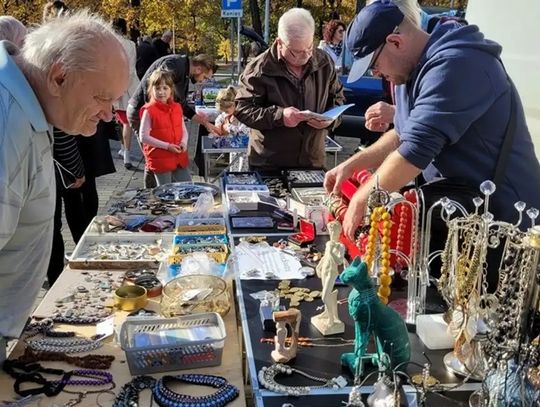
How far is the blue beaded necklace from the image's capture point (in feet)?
4.38

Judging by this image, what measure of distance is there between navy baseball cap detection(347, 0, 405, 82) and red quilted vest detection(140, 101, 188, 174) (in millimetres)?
2326

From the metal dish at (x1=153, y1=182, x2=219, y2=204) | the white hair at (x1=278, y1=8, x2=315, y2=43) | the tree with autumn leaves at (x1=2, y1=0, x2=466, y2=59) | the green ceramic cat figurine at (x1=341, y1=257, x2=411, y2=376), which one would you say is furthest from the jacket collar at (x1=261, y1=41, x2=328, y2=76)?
the tree with autumn leaves at (x1=2, y1=0, x2=466, y2=59)

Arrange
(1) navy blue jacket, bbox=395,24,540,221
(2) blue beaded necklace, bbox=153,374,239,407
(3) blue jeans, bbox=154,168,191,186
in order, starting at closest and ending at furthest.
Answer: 1. (2) blue beaded necklace, bbox=153,374,239,407
2. (1) navy blue jacket, bbox=395,24,540,221
3. (3) blue jeans, bbox=154,168,191,186

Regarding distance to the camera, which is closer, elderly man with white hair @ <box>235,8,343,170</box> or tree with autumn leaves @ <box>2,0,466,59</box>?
elderly man with white hair @ <box>235,8,343,170</box>

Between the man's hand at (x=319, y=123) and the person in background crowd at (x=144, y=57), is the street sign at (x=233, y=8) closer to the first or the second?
the person in background crowd at (x=144, y=57)

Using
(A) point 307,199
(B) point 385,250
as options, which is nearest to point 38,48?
(B) point 385,250

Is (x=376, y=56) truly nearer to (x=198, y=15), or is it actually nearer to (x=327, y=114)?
(x=327, y=114)

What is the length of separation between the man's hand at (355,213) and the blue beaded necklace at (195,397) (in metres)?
0.58

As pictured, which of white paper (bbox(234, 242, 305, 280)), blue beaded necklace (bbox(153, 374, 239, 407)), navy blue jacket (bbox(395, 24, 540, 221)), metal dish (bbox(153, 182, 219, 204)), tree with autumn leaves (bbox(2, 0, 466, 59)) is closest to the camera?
blue beaded necklace (bbox(153, 374, 239, 407))

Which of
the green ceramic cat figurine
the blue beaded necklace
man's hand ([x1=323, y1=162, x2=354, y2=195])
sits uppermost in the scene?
man's hand ([x1=323, y1=162, x2=354, y2=195])

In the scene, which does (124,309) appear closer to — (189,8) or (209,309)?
(209,309)

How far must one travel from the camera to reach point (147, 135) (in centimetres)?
385

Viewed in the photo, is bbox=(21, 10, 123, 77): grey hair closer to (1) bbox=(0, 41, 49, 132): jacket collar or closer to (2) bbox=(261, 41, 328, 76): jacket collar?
(1) bbox=(0, 41, 49, 132): jacket collar

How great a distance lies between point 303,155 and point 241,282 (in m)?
1.50
